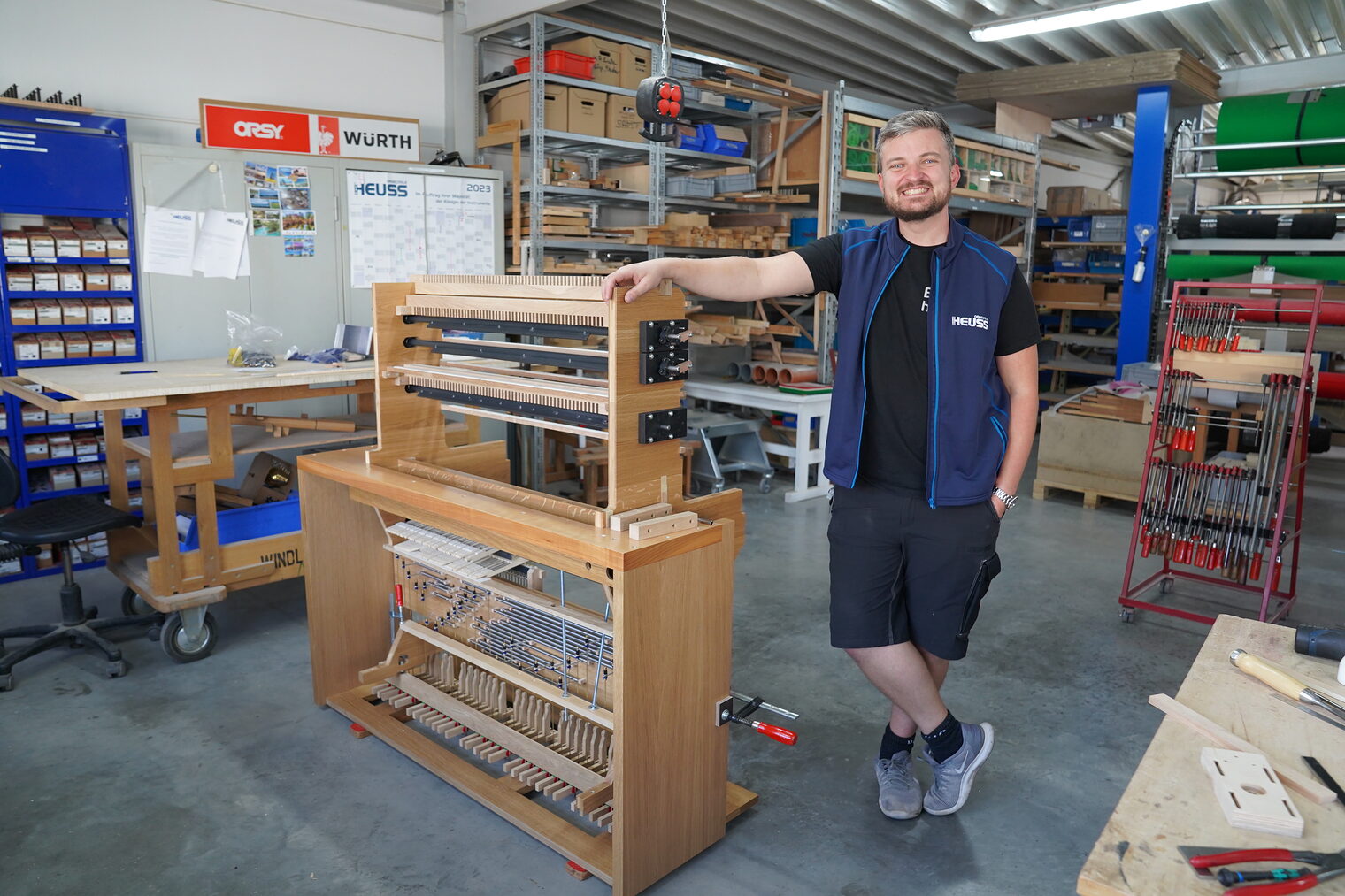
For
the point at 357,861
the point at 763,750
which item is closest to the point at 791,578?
the point at 763,750

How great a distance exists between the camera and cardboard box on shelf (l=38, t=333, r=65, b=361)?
181 inches

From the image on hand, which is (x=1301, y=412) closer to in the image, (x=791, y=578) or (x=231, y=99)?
(x=791, y=578)

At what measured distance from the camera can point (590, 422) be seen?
A: 2.29 m

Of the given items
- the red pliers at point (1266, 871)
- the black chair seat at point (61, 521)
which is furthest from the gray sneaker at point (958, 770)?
the black chair seat at point (61, 521)

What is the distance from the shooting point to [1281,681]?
151 centimetres

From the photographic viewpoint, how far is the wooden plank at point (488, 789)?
242 cm

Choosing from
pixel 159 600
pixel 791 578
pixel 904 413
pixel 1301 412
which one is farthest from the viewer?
pixel 791 578

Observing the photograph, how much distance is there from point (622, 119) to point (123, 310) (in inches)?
133

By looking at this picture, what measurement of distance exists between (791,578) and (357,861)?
272 centimetres

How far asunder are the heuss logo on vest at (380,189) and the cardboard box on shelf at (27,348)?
1849 millimetres

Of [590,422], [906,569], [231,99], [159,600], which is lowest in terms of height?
[159,600]

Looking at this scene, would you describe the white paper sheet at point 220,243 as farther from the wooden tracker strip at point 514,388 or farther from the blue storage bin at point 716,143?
the blue storage bin at point 716,143

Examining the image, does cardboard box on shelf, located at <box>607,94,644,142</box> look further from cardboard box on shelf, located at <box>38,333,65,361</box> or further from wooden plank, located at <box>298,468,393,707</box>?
wooden plank, located at <box>298,468,393,707</box>

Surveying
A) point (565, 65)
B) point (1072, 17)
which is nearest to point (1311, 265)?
point (1072, 17)
